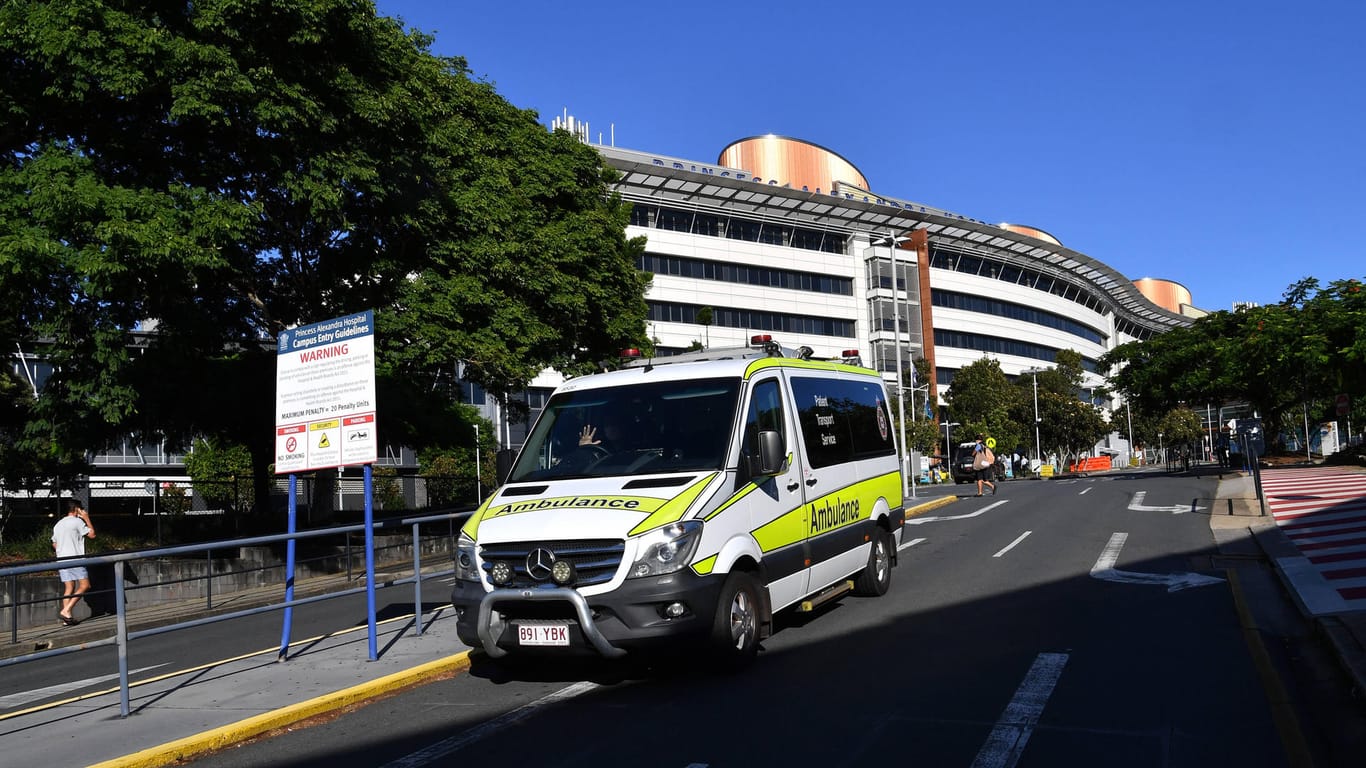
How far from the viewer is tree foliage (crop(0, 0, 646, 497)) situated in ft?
54.1

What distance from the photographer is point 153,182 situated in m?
18.1

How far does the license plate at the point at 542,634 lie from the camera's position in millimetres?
7332

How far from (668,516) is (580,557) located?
688 millimetres

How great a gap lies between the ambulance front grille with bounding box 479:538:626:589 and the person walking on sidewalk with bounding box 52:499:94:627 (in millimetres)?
11077

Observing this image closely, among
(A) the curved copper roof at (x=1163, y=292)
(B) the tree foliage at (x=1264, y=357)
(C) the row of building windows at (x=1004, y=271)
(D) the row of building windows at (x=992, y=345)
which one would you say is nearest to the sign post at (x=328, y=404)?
(B) the tree foliage at (x=1264, y=357)

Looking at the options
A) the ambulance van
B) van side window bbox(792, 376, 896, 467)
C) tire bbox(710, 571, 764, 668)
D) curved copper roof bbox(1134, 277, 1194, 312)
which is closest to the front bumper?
the ambulance van

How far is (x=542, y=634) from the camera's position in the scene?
7391 mm

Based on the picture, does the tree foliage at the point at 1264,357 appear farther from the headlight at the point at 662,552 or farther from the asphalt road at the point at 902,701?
the headlight at the point at 662,552

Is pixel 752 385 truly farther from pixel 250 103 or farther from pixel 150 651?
pixel 250 103

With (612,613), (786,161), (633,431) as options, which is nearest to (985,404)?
(786,161)

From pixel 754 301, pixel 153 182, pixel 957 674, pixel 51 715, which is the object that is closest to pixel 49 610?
pixel 153 182

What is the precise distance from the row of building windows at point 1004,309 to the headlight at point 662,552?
7469 centimetres

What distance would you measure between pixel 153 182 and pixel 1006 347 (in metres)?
76.1

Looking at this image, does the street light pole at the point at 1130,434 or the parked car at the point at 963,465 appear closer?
the parked car at the point at 963,465
